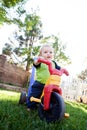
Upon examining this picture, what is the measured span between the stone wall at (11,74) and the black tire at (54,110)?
985 centimetres

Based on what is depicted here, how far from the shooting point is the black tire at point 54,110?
2703 mm

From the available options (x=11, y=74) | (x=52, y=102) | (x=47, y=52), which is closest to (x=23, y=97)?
(x=47, y=52)

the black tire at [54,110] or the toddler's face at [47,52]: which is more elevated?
the toddler's face at [47,52]

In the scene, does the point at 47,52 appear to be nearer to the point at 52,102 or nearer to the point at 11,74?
the point at 52,102

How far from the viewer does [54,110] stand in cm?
282

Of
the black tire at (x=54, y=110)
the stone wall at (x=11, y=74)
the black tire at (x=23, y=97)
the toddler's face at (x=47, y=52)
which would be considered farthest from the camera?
the stone wall at (x=11, y=74)

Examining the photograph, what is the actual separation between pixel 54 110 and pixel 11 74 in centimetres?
1152

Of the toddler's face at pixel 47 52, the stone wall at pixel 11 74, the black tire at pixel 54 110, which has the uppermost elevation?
the stone wall at pixel 11 74

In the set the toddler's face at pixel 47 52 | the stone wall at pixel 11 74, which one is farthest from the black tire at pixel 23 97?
the stone wall at pixel 11 74

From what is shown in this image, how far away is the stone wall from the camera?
12752 mm

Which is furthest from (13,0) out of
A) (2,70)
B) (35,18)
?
(35,18)

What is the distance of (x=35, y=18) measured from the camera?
19359mm

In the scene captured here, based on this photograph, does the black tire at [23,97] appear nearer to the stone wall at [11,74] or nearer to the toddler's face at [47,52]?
the toddler's face at [47,52]

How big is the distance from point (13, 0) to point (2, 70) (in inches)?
145
